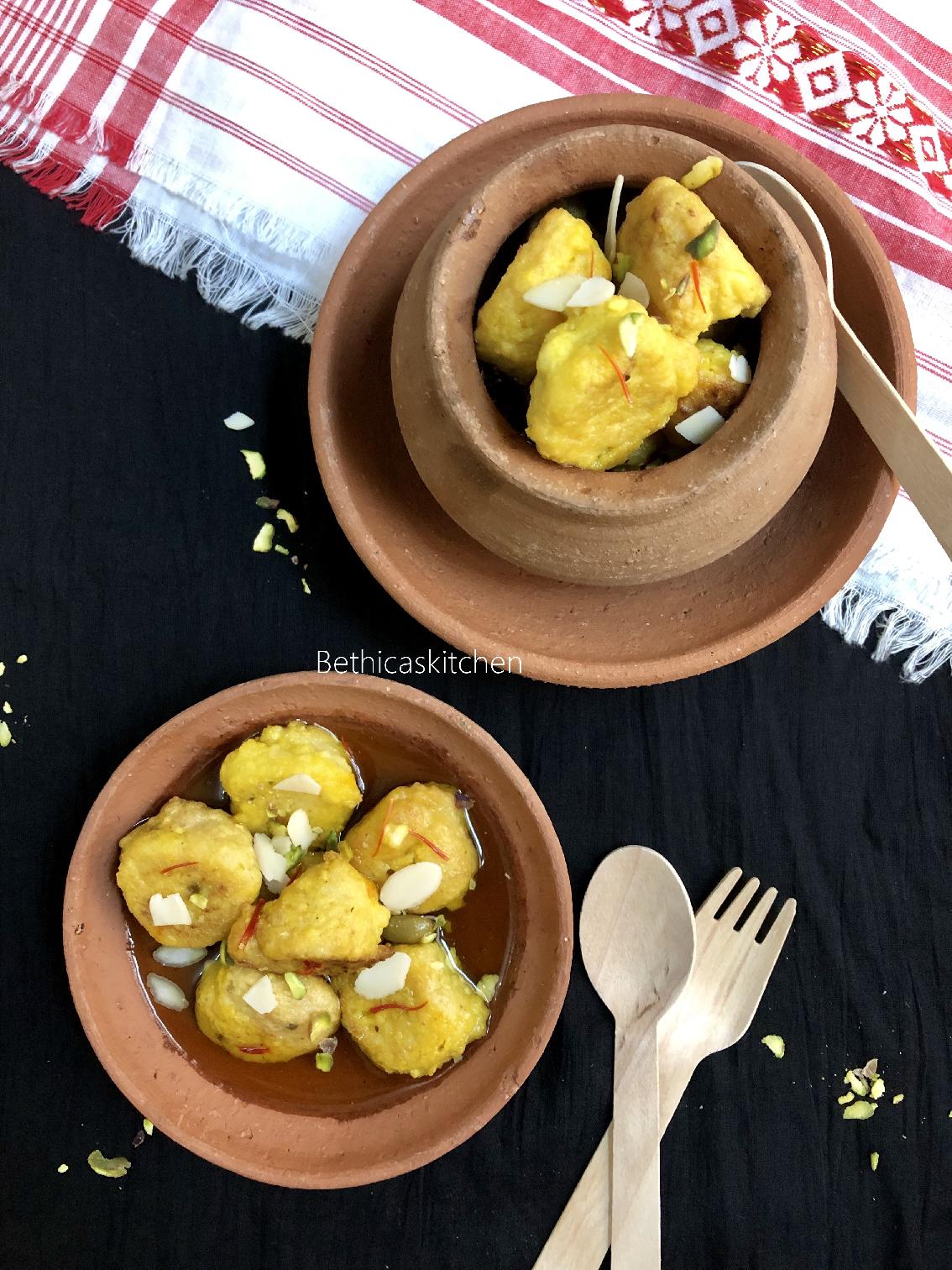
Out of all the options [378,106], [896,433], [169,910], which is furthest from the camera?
[378,106]

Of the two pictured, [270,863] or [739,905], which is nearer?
[270,863]

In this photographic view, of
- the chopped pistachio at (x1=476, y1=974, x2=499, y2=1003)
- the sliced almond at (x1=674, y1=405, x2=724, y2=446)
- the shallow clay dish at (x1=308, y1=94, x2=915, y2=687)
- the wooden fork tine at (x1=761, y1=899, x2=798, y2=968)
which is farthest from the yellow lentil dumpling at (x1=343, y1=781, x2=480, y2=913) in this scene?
the sliced almond at (x1=674, y1=405, x2=724, y2=446)

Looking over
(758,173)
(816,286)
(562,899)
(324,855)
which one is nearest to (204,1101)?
(324,855)

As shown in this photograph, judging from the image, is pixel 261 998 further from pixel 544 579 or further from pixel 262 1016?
pixel 544 579

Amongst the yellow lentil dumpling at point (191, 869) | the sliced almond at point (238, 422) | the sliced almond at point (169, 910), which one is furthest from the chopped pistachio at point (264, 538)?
the sliced almond at point (169, 910)

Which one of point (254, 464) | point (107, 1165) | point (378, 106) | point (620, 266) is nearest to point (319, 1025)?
point (107, 1165)

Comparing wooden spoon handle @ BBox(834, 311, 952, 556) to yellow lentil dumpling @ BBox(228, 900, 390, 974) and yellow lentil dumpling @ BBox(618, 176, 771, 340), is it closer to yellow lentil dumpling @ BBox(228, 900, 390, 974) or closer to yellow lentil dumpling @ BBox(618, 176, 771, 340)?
yellow lentil dumpling @ BBox(618, 176, 771, 340)

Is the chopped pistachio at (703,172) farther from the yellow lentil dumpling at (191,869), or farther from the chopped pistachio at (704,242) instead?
the yellow lentil dumpling at (191,869)
